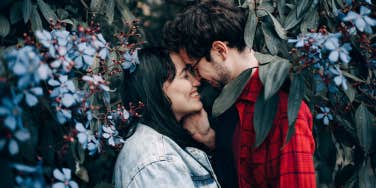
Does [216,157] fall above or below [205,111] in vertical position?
below

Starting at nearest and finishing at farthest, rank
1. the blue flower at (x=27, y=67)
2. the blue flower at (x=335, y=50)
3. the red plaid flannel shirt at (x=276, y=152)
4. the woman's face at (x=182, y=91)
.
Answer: the blue flower at (x=27, y=67) → the blue flower at (x=335, y=50) → the red plaid flannel shirt at (x=276, y=152) → the woman's face at (x=182, y=91)

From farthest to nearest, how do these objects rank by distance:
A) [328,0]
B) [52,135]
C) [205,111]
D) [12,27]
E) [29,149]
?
1. [205,111]
2. [328,0]
3. [12,27]
4. [52,135]
5. [29,149]

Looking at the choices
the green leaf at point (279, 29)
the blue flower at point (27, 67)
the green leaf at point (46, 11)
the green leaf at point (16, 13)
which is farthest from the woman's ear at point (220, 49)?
the blue flower at point (27, 67)

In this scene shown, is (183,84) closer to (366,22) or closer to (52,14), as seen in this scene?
(52,14)

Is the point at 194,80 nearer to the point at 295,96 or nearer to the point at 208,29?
the point at 208,29

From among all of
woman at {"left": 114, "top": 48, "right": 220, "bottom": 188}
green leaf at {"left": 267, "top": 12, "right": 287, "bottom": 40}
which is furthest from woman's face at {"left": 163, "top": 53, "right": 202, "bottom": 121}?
green leaf at {"left": 267, "top": 12, "right": 287, "bottom": 40}

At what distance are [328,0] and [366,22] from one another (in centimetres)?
54

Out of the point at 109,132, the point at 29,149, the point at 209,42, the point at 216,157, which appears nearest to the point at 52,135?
the point at 29,149

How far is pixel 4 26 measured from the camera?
1.59 meters

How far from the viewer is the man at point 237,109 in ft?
5.13

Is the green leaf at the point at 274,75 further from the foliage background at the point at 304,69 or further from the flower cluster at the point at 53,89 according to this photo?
the flower cluster at the point at 53,89

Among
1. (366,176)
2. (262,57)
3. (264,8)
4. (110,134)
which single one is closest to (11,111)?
(110,134)

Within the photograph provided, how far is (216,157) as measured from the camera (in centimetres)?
212

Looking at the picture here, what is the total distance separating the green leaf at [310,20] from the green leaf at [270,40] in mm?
101
